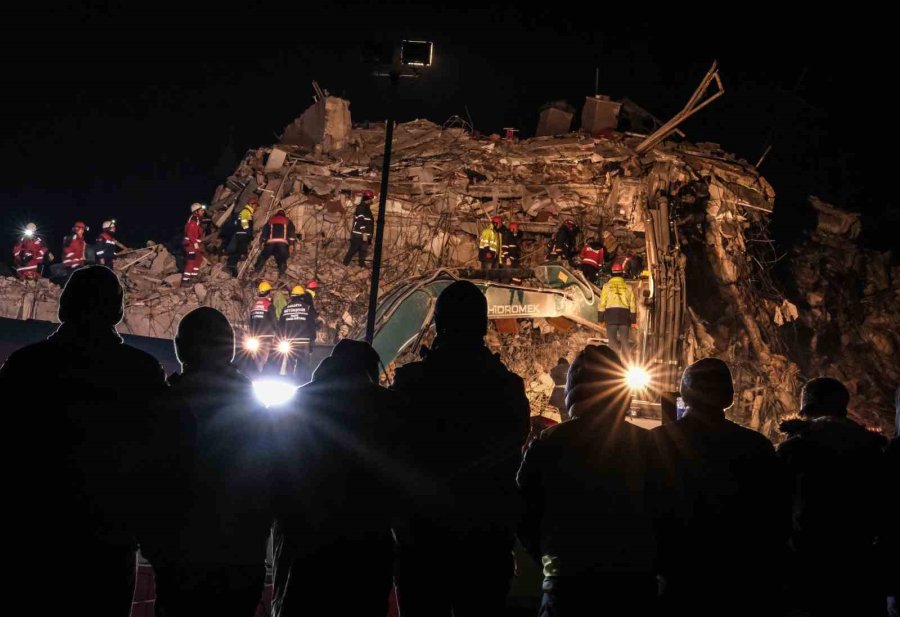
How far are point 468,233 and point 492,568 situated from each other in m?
17.7

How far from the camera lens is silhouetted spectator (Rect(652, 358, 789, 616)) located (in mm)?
3109

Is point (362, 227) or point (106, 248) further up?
point (362, 227)

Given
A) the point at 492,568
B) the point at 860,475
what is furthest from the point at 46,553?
the point at 860,475

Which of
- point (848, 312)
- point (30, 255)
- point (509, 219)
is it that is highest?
point (509, 219)

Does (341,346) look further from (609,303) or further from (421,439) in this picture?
(609,303)

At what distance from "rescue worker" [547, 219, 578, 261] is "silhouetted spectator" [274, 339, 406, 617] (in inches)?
A: 605

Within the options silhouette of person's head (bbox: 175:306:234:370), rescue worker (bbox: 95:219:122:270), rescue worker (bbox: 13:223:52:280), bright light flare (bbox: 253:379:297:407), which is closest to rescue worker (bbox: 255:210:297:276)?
rescue worker (bbox: 95:219:122:270)

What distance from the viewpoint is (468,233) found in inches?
803

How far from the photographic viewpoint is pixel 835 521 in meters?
3.78

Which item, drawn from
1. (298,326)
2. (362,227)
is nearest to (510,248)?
(362,227)

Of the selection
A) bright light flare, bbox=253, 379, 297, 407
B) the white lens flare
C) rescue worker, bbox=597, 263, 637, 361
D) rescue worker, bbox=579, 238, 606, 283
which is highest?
rescue worker, bbox=579, 238, 606, 283

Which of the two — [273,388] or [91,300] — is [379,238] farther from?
[91,300]

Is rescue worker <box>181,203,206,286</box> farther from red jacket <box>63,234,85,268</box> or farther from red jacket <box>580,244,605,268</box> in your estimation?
red jacket <box>580,244,605,268</box>

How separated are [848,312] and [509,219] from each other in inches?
653
